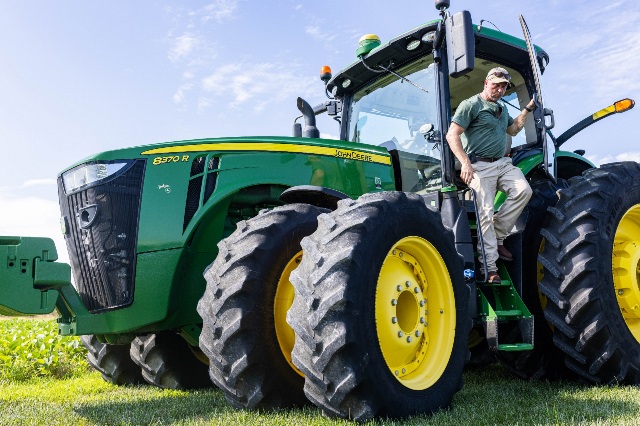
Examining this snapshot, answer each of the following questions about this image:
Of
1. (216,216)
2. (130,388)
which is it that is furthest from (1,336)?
(216,216)

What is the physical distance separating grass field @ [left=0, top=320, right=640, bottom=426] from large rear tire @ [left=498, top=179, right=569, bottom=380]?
0.40ft

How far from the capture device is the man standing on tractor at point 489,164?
14.2ft

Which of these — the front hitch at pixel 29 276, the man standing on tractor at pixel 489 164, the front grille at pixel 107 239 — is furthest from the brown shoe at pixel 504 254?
the front hitch at pixel 29 276

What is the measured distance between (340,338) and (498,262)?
209cm

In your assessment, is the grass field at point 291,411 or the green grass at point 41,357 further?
the green grass at point 41,357

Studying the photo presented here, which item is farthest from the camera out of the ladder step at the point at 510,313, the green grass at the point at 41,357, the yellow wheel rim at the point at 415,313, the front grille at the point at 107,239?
the green grass at the point at 41,357

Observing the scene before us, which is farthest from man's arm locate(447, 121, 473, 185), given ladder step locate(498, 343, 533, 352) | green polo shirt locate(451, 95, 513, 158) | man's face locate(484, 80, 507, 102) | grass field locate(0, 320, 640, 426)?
grass field locate(0, 320, 640, 426)

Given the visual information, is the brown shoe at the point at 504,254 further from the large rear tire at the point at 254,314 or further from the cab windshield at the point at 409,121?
the large rear tire at the point at 254,314

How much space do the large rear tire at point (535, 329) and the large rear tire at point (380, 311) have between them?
49.6 inches

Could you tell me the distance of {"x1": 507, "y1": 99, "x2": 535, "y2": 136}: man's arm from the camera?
4727 millimetres

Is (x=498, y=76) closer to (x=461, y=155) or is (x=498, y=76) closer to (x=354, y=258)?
(x=461, y=155)

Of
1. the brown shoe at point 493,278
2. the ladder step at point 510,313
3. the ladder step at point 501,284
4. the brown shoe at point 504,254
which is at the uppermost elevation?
the brown shoe at point 504,254

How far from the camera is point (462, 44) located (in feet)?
13.0

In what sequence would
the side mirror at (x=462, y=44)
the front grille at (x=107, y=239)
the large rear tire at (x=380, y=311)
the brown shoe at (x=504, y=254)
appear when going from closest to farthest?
the large rear tire at (x=380, y=311), the front grille at (x=107, y=239), the side mirror at (x=462, y=44), the brown shoe at (x=504, y=254)
